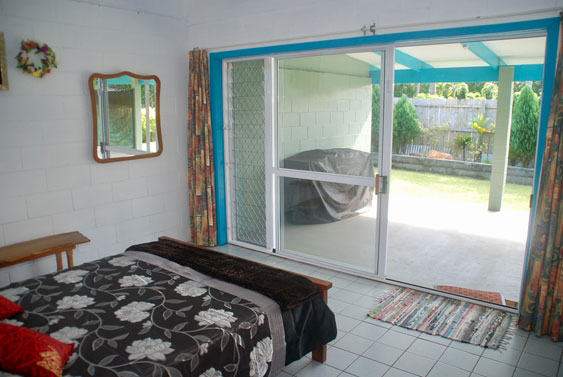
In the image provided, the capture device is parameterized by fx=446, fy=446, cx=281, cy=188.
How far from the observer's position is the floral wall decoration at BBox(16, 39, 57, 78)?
3309 millimetres

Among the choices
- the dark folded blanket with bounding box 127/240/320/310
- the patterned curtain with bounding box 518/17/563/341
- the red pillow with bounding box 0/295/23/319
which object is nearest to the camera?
the red pillow with bounding box 0/295/23/319

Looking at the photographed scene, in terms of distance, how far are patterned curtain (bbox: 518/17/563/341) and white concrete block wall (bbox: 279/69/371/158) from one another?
1.36m

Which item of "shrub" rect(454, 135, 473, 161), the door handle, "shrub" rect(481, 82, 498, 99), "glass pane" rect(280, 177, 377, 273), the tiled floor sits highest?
"shrub" rect(481, 82, 498, 99)

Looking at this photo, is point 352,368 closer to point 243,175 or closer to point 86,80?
point 243,175

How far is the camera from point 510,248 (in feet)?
15.6

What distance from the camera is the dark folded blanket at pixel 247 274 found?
2.46 metres

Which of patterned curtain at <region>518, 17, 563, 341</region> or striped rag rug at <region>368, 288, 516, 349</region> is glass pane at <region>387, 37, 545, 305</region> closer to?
striped rag rug at <region>368, 288, 516, 349</region>

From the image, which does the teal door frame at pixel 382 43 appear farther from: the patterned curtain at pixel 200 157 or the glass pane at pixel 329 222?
the glass pane at pixel 329 222

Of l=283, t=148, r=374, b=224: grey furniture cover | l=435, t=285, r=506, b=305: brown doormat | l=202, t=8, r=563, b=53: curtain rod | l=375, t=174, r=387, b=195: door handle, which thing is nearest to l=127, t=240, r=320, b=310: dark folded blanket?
l=375, t=174, r=387, b=195: door handle

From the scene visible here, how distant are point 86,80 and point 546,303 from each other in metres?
3.86

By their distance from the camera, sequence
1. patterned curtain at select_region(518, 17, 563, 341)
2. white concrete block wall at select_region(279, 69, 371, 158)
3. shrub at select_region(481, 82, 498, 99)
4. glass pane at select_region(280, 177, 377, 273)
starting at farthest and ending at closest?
shrub at select_region(481, 82, 498, 99), glass pane at select_region(280, 177, 377, 273), white concrete block wall at select_region(279, 69, 371, 158), patterned curtain at select_region(518, 17, 563, 341)

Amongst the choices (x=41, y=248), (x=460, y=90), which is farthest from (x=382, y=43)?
(x=41, y=248)

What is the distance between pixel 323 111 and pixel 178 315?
94.3 inches

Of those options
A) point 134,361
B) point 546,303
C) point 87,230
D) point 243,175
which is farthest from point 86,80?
point 546,303
